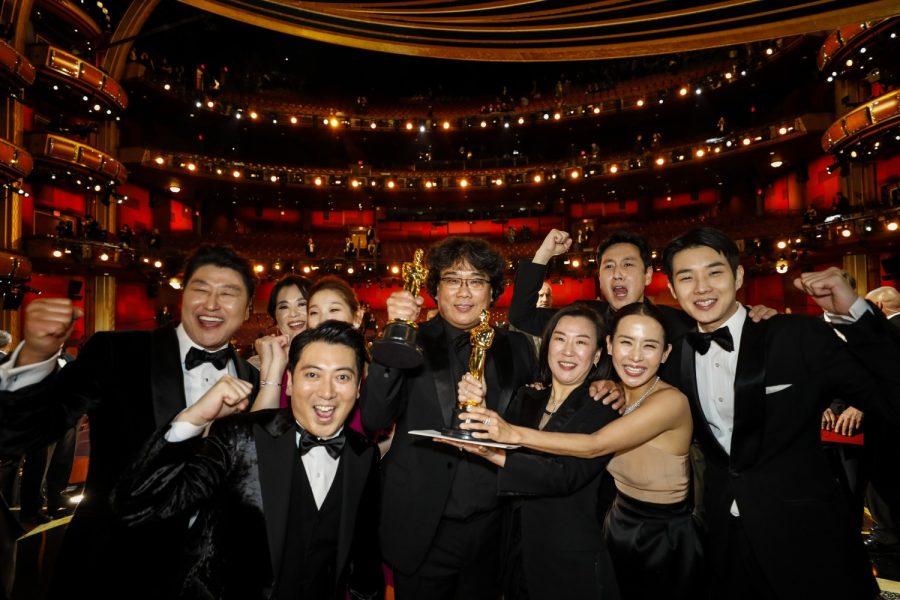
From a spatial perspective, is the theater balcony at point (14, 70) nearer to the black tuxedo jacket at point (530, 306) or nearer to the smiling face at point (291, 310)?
the smiling face at point (291, 310)

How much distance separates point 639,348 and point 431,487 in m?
1.07

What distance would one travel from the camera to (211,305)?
2084 millimetres

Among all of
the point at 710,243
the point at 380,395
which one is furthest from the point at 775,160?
the point at 380,395

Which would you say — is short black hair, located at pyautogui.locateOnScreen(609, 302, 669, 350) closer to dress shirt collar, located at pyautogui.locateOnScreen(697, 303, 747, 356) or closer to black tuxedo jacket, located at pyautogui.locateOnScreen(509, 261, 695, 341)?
dress shirt collar, located at pyautogui.locateOnScreen(697, 303, 747, 356)

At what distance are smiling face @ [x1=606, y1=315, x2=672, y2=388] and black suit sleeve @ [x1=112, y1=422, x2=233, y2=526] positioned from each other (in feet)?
5.38

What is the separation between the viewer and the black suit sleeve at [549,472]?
1822 mm

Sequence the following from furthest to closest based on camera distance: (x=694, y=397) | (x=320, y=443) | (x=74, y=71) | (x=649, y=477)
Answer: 1. (x=74, y=71)
2. (x=694, y=397)
3. (x=649, y=477)
4. (x=320, y=443)

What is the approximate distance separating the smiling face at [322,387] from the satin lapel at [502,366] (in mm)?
750

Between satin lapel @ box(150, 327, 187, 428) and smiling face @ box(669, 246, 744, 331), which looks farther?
smiling face @ box(669, 246, 744, 331)

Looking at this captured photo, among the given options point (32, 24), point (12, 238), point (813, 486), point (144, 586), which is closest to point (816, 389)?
point (813, 486)

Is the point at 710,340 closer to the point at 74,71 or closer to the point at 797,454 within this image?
the point at 797,454

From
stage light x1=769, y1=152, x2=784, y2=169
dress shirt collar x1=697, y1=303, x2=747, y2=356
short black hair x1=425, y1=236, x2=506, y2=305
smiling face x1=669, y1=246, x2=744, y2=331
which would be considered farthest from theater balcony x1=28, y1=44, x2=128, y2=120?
stage light x1=769, y1=152, x2=784, y2=169

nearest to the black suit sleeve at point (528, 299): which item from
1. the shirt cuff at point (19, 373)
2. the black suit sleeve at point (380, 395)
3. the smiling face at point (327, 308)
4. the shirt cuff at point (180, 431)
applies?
the smiling face at point (327, 308)

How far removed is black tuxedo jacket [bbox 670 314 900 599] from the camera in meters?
1.81
